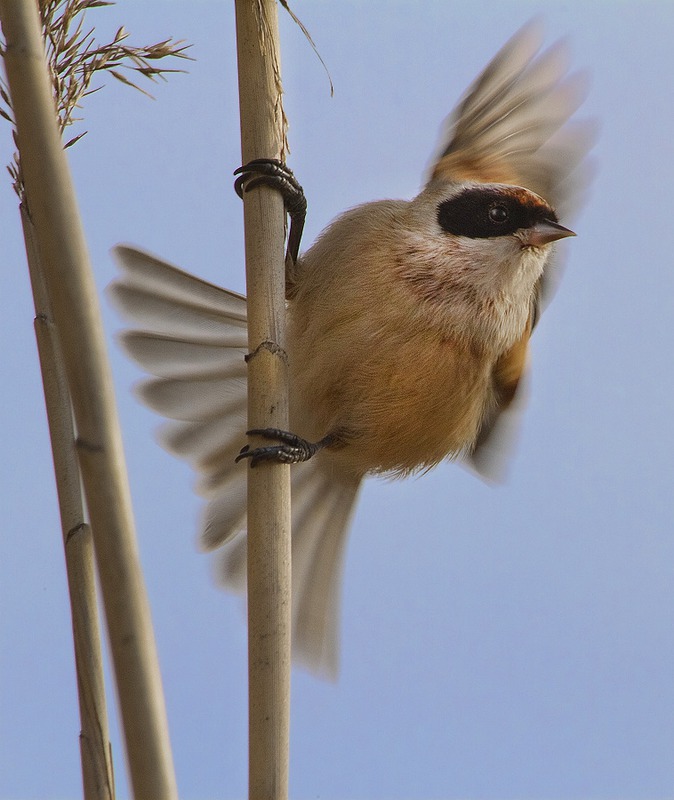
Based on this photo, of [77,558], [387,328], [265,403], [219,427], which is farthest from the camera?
[219,427]

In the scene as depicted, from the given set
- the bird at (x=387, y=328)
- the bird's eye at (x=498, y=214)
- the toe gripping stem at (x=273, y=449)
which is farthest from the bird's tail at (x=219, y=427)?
the toe gripping stem at (x=273, y=449)

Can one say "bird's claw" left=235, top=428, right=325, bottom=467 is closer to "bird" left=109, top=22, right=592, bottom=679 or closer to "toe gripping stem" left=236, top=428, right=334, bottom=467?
"toe gripping stem" left=236, top=428, right=334, bottom=467

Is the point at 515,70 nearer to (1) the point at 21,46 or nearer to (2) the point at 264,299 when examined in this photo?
(2) the point at 264,299

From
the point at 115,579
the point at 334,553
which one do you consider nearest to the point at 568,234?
the point at 334,553

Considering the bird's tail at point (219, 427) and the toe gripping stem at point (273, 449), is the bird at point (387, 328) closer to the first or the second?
the bird's tail at point (219, 427)

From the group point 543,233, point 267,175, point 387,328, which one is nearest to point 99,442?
point 267,175

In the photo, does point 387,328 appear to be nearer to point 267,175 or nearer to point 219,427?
point 219,427

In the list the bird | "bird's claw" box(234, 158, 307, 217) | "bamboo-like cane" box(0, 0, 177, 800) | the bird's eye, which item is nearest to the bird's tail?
the bird
